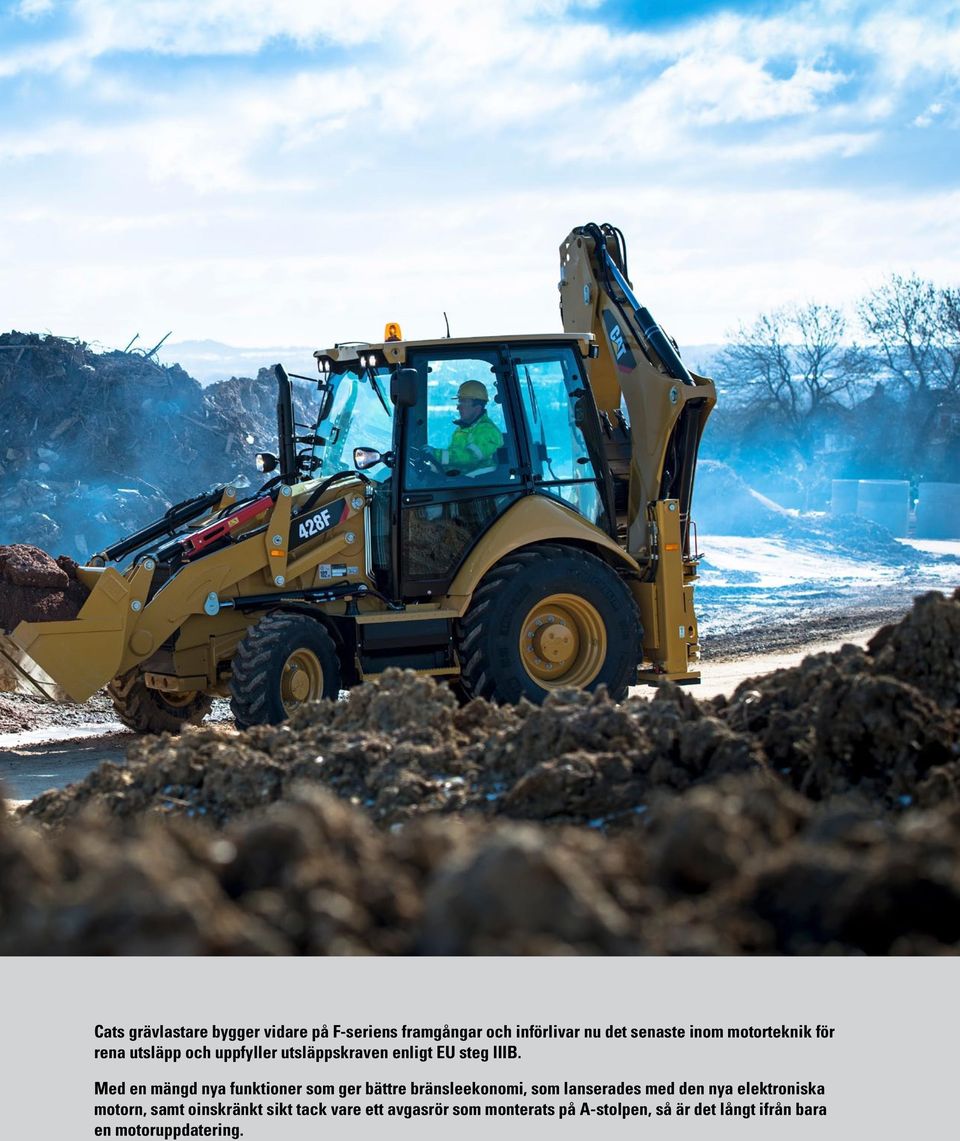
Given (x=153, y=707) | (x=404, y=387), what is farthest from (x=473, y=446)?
(x=153, y=707)

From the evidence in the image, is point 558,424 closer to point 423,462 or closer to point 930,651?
point 423,462

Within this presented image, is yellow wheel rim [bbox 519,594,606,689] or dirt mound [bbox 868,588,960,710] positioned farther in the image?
yellow wheel rim [bbox 519,594,606,689]

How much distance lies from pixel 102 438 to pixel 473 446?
554 inches

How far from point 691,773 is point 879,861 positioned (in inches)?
83.4

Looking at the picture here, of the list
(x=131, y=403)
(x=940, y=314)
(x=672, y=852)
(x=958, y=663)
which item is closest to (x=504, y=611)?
(x=958, y=663)

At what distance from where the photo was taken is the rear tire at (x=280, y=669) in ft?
27.2

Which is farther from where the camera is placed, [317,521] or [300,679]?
[317,521]

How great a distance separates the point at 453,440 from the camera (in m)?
8.93

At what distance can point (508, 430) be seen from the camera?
905 centimetres

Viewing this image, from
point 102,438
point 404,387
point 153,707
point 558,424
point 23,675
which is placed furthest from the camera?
point 102,438

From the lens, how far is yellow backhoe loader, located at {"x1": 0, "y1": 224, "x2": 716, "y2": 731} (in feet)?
27.9

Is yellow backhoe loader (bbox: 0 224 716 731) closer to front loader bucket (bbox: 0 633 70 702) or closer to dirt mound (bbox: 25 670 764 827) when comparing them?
front loader bucket (bbox: 0 633 70 702)

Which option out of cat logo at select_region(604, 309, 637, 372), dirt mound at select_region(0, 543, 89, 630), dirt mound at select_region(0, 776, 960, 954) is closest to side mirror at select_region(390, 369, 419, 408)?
cat logo at select_region(604, 309, 637, 372)

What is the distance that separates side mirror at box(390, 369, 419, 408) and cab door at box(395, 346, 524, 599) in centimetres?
33
